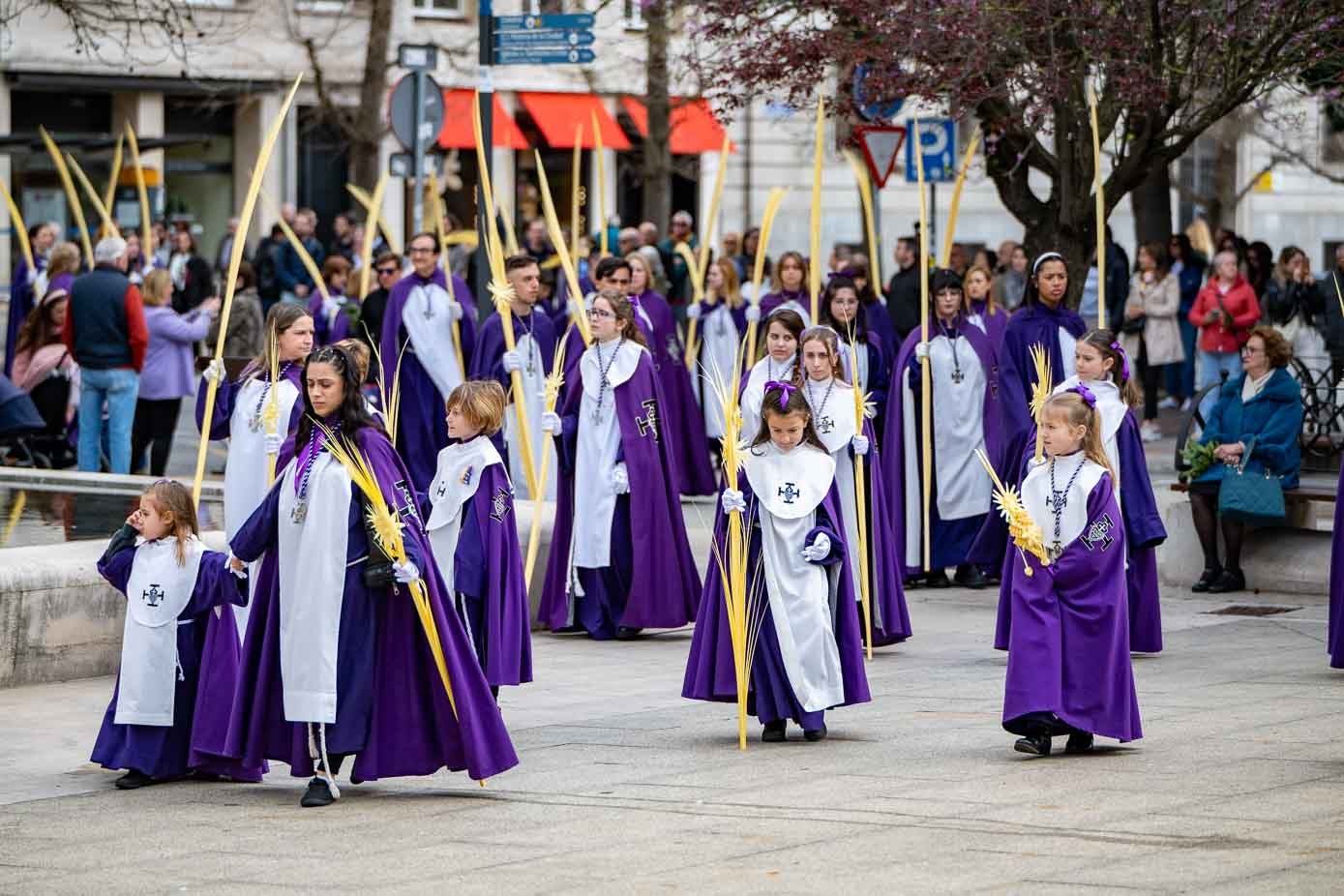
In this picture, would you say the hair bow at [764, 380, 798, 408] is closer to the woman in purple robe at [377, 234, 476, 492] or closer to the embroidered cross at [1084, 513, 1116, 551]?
the embroidered cross at [1084, 513, 1116, 551]

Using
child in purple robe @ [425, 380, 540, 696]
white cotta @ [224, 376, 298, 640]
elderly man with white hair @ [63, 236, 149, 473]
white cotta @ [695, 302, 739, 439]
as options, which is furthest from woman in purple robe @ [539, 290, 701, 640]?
white cotta @ [695, 302, 739, 439]

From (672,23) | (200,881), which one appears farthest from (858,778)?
(672,23)

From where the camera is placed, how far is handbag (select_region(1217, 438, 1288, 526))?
13.4 meters

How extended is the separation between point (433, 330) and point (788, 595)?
6584mm

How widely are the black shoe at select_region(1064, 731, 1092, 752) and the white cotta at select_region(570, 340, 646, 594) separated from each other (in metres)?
3.92

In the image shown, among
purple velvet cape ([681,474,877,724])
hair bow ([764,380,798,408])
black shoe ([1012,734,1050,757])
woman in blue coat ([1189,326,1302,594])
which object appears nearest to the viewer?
black shoe ([1012,734,1050,757])

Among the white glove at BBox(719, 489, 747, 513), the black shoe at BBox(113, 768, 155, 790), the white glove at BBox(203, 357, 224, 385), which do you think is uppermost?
the white glove at BBox(203, 357, 224, 385)

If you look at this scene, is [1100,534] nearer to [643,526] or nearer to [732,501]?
[732,501]

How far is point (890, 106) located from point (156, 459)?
545 centimetres

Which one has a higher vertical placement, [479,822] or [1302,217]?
[1302,217]

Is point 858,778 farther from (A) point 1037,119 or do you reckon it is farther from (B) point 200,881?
(A) point 1037,119

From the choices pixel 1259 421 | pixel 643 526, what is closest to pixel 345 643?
pixel 643 526

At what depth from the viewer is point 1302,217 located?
4456 cm

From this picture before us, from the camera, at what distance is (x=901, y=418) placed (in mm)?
14430
